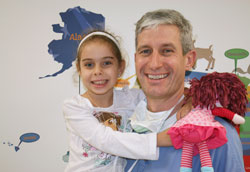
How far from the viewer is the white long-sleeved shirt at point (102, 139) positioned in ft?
3.79

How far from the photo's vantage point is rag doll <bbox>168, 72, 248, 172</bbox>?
2.80 ft

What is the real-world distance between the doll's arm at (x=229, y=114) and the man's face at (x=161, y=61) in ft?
0.96

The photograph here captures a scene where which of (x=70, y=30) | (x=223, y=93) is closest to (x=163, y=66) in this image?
(x=223, y=93)

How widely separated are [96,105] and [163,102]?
503mm

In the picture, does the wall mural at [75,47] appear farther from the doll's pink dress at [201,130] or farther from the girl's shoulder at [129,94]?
the doll's pink dress at [201,130]

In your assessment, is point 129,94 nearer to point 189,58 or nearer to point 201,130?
point 189,58

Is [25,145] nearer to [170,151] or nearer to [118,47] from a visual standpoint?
[118,47]

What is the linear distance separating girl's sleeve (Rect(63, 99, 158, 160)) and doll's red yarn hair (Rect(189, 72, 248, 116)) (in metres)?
0.31

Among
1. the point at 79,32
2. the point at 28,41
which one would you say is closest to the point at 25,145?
the point at 28,41

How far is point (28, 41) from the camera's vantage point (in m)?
2.13

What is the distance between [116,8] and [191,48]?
3.70 feet

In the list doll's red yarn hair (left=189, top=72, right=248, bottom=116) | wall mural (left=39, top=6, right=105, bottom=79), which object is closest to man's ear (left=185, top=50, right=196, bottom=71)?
doll's red yarn hair (left=189, top=72, right=248, bottom=116)

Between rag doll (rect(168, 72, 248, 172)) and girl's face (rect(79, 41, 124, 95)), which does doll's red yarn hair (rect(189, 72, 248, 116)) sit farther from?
girl's face (rect(79, 41, 124, 95))

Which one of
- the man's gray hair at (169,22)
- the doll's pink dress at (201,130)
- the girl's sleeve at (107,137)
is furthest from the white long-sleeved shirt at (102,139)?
the man's gray hair at (169,22)
